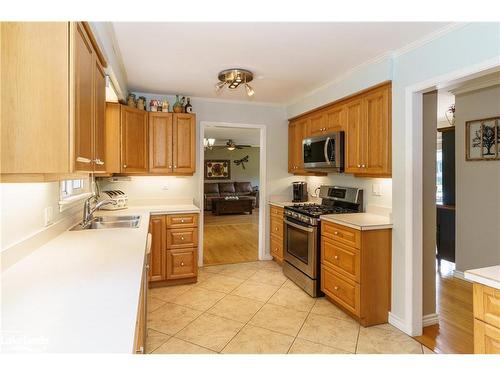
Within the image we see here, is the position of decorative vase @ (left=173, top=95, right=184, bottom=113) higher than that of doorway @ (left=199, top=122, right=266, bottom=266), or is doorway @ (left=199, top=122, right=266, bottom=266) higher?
decorative vase @ (left=173, top=95, right=184, bottom=113)

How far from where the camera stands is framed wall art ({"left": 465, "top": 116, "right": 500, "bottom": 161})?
3.20 metres

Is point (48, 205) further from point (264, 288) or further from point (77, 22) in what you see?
point (264, 288)

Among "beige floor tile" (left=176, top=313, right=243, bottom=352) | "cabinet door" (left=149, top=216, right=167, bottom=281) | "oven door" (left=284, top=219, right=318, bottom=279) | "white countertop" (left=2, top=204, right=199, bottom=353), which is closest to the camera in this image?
"white countertop" (left=2, top=204, right=199, bottom=353)

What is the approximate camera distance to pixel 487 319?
1304mm

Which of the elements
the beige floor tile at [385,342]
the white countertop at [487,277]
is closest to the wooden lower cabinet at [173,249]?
the beige floor tile at [385,342]

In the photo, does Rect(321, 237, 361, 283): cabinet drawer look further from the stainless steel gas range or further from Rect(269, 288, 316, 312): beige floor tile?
Rect(269, 288, 316, 312): beige floor tile

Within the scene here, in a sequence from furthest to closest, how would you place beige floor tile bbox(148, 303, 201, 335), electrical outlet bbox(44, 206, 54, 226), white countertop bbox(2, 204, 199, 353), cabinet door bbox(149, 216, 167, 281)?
cabinet door bbox(149, 216, 167, 281)
beige floor tile bbox(148, 303, 201, 335)
electrical outlet bbox(44, 206, 54, 226)
white countertop bbox(2, 204, 199, 353)

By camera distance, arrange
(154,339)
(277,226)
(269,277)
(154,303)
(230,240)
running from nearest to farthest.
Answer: (154,339), (154,303), (269,277), (277,226), (230,240)

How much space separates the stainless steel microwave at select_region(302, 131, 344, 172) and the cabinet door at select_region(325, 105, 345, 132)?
121mm

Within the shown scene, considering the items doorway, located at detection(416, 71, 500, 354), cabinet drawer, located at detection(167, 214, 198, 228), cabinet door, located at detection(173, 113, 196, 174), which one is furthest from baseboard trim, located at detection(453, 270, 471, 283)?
cabinet door, located at detection(173, 113, 196, 174)

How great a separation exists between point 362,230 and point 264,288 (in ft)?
4.75

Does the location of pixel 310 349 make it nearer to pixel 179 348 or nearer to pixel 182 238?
pixel 179 348

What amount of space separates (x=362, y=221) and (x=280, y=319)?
118 centimetres

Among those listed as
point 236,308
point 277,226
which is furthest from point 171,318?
point 277,226
